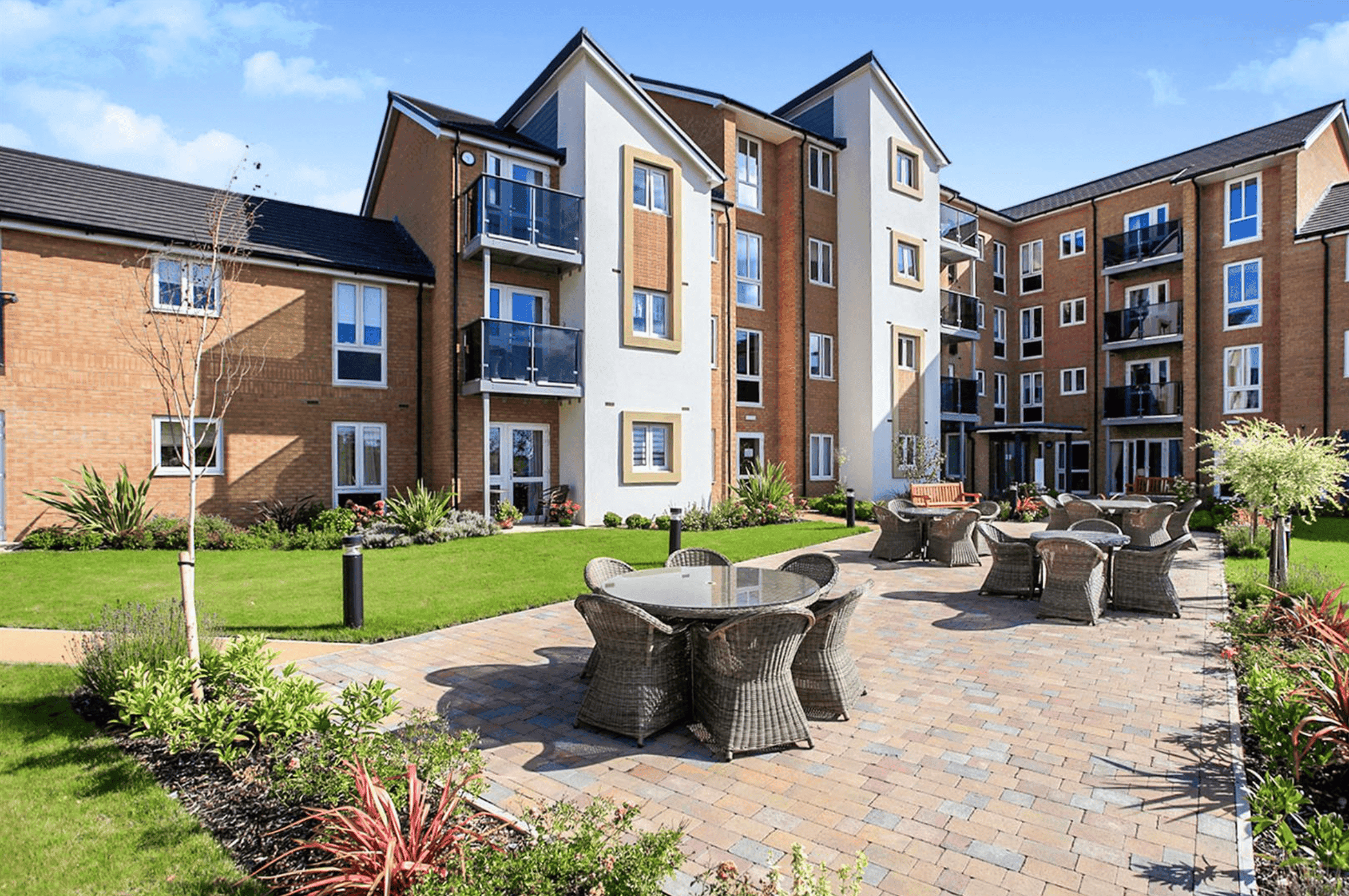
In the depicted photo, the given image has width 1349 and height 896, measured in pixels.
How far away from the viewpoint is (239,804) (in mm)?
3955

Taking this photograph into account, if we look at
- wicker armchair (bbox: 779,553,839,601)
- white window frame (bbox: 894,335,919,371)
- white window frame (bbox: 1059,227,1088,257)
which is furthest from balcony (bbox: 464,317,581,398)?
white window frame (bbox: 1059,227,1088,257)

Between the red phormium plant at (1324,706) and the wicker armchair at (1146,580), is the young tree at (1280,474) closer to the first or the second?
the wicker armchair at (1146,580)

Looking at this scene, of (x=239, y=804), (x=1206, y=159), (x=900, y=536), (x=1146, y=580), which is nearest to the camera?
(x=239, y=804)

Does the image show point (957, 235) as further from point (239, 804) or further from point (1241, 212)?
point (239, 804)

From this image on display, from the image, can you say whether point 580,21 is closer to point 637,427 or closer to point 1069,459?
point 637,427

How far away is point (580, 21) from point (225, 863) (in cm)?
1907

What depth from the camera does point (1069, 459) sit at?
99.1 feet

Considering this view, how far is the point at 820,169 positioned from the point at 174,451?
21.0 meters

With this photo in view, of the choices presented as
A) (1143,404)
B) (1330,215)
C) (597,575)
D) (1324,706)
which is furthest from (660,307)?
(1330,215)

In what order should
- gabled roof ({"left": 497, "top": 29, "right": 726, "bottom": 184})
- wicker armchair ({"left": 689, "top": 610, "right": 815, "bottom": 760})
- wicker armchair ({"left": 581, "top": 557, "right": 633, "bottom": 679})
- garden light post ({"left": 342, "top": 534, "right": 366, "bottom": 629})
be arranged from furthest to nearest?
gabled roof ({"left": 497, "top": 29, "right": 726, "bottom": 184}) < garden light post ({"left": 342, "top": 534, "right": 366, "bottom": 629}) < wicker armchair ({"left": 581, "top": 557, "right": 633, "bottom": 679}) < wicker armchair ({"left": 689, "top": 610, "right": 815, "bottom": 760})

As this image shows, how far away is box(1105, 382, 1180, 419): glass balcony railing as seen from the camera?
26.3m

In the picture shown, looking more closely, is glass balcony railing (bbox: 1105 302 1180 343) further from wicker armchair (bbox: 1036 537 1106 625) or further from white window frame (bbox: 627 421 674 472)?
wicker armchair (bbox: 1036 537 1106 625)

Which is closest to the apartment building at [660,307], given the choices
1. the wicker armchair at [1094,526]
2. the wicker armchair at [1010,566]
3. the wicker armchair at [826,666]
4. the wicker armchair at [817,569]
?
the wicker armchair at [817,569]

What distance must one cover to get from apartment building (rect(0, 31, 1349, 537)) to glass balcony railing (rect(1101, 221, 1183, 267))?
115 millimetres
